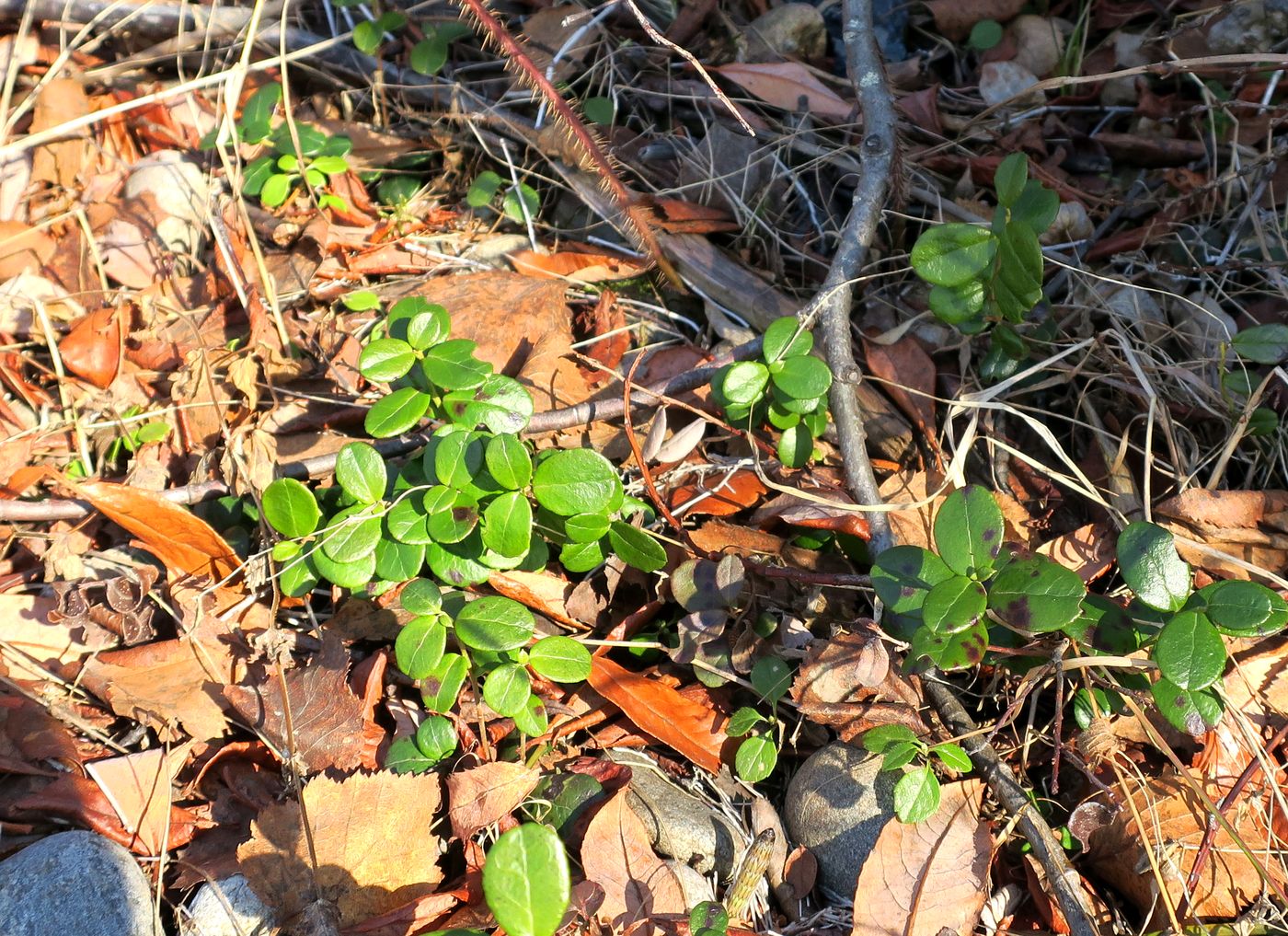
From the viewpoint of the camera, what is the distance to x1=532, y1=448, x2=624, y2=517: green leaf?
1.86 meters

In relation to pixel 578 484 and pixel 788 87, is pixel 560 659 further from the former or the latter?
pixel 788 87

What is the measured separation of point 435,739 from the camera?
1.88m

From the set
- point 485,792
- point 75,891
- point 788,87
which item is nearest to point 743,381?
point 485,792

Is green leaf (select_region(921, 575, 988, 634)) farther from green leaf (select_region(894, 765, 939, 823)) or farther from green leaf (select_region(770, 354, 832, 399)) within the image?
green leaf (select_region(770, 354, 832, 399))

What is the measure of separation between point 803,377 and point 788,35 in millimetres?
1531

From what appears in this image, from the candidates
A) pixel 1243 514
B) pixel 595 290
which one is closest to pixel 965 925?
pixel 1243 514

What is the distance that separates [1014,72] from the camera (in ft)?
9.33

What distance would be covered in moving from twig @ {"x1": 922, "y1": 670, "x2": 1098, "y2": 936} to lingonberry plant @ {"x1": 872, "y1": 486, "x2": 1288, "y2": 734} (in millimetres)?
196

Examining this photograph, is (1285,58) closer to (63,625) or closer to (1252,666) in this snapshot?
(1252,666)

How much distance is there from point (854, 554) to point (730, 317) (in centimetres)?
79

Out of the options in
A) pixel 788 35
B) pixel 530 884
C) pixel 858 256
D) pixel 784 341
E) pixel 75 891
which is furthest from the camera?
pixel 788 35

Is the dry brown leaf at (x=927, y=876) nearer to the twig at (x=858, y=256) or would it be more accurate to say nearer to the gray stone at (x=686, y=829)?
the gray stone at (x=686, y=829)

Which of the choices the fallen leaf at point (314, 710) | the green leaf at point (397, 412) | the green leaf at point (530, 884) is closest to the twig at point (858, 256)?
the green leaf at point (397, 412)

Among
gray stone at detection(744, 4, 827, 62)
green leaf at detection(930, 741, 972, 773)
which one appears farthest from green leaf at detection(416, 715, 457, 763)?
gray stone at detection(744, 4, 827, 62)
